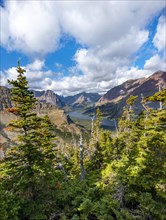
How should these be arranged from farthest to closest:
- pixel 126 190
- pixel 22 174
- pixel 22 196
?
pixel 126 190 → pixel 22 174 → pixel 22 196

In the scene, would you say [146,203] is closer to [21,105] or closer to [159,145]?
[159,145]

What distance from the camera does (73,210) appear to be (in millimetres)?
14500

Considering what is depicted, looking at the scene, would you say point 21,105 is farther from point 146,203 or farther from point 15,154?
point 146,203

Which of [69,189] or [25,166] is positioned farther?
[69,189]

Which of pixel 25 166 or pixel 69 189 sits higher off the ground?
pixel 25 166

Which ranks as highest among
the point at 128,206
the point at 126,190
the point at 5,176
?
the point at 5,176

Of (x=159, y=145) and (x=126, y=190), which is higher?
(x=159, y=145)

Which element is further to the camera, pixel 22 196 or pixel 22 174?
pixel 22 174

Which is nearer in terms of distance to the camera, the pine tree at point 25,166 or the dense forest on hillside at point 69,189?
the dense forest on hillside at point 69,189

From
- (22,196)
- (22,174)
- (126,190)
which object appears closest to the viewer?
(22,196)

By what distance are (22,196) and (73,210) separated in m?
4.18

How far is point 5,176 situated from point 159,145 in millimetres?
13952

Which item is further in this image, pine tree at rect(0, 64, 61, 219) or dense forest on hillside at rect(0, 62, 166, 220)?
pine tree at rect(0, 64, 61, 219)

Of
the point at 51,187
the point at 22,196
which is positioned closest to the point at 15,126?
the point at 22,196
